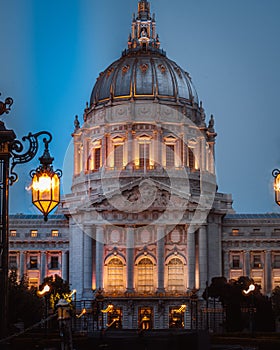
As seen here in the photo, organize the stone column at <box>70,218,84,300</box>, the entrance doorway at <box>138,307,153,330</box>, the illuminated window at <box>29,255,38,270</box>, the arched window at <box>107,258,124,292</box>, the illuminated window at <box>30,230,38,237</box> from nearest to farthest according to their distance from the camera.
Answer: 1. the entrance doorway at <box>138,307,153,330</box>
2. the stone column at <box>70,218,84,300</box>
3. the arched window at <box>107,258,124,292</box>
4. the illuminated window at <box>29,255,38,270</box>
5. the illuminated window at <box>30,230,38,237</box>

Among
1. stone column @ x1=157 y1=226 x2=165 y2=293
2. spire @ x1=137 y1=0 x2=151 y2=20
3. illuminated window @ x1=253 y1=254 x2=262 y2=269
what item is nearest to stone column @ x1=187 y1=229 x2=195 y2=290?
stone column @ x1=157 y1=226 x2=165 y2=293

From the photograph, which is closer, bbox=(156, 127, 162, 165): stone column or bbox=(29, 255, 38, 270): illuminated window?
bbox=(29, 255, 38, 270): illuminated window

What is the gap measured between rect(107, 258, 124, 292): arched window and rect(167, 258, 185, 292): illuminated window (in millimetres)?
5713

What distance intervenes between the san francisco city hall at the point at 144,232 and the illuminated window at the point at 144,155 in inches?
6.2

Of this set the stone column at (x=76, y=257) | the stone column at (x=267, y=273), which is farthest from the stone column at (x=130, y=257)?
the stone column at (x=267, y=273)

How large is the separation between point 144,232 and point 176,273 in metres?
6.30

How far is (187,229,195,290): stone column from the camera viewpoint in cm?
9556

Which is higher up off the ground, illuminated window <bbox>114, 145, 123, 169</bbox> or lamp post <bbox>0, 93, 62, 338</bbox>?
illuminated window <bbox>114, 145, 123, 169</bbox>

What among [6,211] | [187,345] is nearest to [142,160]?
[187,345]

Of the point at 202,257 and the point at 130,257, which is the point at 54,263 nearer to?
the point at 130,257

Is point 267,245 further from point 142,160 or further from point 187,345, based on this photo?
point 187,345

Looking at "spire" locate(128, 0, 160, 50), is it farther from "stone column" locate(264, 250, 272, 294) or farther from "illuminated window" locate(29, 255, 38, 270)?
"stone column" locate(264, 250, 272, 294)

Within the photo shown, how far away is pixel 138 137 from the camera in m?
118

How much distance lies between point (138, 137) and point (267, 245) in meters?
26.7
